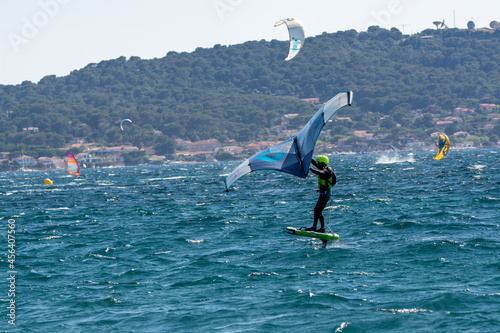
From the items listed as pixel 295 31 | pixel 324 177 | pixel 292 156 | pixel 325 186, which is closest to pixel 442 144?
pixel 295 31

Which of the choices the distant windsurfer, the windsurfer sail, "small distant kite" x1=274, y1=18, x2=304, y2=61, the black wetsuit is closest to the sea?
the black wetsuit

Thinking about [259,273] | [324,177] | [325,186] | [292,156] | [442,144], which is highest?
[292,156]

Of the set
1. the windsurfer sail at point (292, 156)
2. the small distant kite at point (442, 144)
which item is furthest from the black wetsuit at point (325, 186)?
the small distant kite at point (442, 144)

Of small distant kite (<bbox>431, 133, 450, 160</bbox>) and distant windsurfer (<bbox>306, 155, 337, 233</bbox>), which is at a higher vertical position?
distant windsurfer (<bbox>306, 155, 337, 233</bbox>)

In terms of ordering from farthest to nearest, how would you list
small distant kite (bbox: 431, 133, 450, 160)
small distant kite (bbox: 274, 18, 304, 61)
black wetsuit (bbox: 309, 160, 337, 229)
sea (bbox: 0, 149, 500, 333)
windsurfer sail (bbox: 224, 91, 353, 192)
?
1. small distant kite (bbox: 431, 133, 450, 160)
2. small distant kite (bbox: 274, 18, 304, 61)
3. black wetsuit (bbox: 309, 160, 337, 229)
4. windsurfer sail (bbox: 224, 91, 353, 192)
5. sea (bbox: 0, 149, 500, 333)

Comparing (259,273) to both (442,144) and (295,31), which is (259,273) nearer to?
(295,31)

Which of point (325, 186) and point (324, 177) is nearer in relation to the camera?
point (324, 177)

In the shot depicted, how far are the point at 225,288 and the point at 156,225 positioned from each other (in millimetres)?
13663

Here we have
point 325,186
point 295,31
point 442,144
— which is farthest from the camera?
point 442,144

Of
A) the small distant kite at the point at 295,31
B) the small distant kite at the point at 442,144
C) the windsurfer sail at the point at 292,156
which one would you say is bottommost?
the small distant kite at the point at 442,144

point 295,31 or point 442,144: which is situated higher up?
point 295,31

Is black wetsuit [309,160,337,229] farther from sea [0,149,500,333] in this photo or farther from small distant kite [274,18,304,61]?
small distant kite [274,18,304,61]

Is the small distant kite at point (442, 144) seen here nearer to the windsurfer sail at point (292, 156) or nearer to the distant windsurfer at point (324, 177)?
the distant windsurfer at point (324, 177)

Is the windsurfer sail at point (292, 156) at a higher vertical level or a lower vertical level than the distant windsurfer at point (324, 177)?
higher
